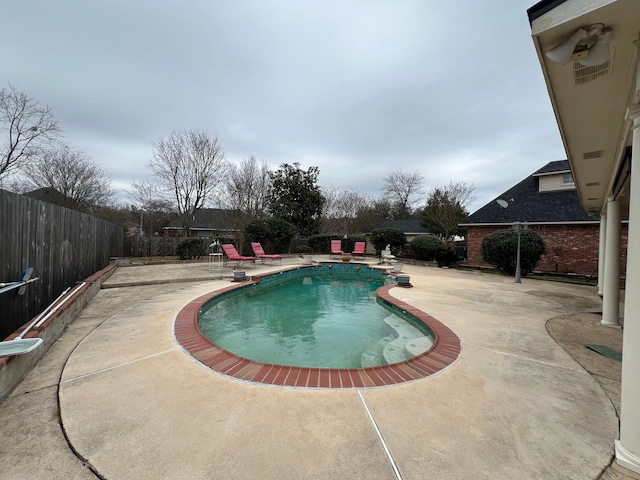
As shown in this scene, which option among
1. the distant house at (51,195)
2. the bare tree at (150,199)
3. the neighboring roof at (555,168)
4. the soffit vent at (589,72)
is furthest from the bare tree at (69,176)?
the neighboring roof at (555,168)

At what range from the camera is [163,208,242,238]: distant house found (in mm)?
19097

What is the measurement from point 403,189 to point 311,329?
31.9 m

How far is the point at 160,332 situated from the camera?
13.0 ft

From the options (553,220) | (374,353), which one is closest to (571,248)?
(553,220)

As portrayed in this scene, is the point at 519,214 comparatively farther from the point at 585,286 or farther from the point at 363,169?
the point at 363,169

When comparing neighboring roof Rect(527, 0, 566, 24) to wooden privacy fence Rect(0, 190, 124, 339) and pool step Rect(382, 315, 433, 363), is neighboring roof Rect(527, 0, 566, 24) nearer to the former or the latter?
pool step Rect(382, 315, 433, 363)

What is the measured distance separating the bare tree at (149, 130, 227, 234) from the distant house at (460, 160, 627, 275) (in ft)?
56.4

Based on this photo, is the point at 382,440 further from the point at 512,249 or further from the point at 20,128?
the point at 20,128

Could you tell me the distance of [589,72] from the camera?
218 centimetres

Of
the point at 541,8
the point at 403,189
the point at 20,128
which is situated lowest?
the point at 541,8

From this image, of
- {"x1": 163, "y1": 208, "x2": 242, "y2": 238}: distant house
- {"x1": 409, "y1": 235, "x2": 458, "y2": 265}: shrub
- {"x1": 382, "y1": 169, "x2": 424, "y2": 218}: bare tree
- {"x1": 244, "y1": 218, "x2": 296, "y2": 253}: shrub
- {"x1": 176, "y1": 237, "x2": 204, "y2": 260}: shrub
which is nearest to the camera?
{"x1": 176, "y1": 237, "x2": 204, "y2": 260}: shrub

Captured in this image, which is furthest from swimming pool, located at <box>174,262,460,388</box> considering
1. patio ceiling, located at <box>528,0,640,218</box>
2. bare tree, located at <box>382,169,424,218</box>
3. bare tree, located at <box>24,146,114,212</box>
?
bare tree, located at <box>382,169,424,218</box>

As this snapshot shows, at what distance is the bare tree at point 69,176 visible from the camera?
1726 centimetres

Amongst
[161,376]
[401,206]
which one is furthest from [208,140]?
[401,206]
